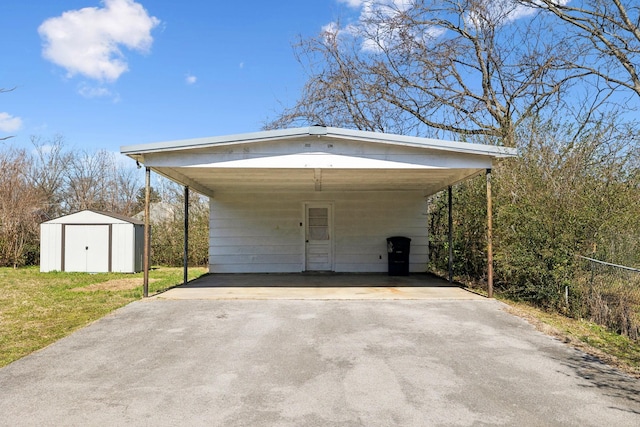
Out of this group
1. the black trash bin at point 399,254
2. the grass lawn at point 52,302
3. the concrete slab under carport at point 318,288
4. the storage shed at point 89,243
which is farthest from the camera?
the storage shed at point 89,243

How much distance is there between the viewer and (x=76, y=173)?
25734mm

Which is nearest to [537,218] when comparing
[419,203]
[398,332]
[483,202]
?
[483,202]

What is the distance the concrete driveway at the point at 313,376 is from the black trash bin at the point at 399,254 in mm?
4962

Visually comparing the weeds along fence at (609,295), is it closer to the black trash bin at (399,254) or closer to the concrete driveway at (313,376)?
the concrete driveway at (313,376)

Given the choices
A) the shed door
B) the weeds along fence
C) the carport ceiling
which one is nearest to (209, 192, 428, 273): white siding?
the shed door

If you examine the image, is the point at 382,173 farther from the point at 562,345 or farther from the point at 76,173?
the point at 76,173

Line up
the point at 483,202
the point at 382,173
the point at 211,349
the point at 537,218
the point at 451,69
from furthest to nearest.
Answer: the point at 451,69 < the point at 483,202 < the point at 382,173 < the point at 537,218 < the point at 211,349

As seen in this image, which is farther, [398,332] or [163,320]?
[163,320]

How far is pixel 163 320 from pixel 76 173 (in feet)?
77.4

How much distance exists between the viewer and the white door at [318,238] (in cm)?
1166

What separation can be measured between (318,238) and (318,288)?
3020 millimetres

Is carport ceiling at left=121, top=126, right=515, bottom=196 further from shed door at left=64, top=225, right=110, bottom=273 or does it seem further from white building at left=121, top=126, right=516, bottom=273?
shed door at left=64, top=225, right=110, bottom=273

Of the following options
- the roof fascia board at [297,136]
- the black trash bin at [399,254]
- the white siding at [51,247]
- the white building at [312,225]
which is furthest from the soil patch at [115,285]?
the black trash bin at [399,254]

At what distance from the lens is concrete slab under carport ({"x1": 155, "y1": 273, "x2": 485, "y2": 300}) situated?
307 inches
